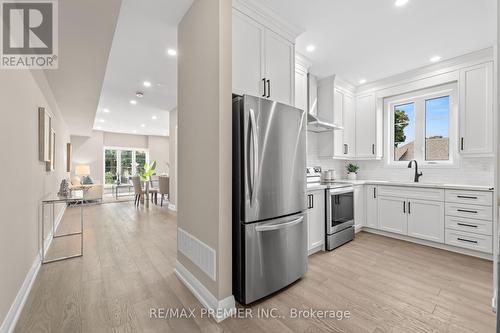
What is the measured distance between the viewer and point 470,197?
279 cm

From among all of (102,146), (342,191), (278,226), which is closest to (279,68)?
(278,226)

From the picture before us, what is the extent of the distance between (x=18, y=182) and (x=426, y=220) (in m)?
4.86

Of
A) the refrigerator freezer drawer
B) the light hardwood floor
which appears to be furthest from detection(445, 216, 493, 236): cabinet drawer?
the refrigerator freezer drawer

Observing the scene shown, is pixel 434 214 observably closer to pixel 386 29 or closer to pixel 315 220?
pixel 315 220

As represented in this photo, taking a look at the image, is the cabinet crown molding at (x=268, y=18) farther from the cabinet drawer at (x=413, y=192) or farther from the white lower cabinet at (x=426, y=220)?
the white lower cabinet at (x=426, y=220)

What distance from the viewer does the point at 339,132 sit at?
391 centimetres

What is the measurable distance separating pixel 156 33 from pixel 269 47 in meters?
1.32

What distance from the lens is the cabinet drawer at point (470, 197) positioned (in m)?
2.67

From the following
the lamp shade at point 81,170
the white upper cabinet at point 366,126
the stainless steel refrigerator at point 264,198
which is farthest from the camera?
the lamp shade at point 81,170

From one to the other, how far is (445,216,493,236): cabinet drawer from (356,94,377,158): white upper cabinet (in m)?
1.48

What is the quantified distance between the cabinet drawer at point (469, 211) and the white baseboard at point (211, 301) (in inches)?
125

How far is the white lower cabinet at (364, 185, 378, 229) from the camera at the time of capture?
369 cm

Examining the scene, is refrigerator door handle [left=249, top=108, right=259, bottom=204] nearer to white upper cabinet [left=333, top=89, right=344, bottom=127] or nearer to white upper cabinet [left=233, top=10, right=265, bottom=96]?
white upper cabinet [left=233, top=10, right=265, bottom=96]

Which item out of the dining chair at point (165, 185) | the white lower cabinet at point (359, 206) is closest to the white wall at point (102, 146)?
the dining chair at point (165, 185)
